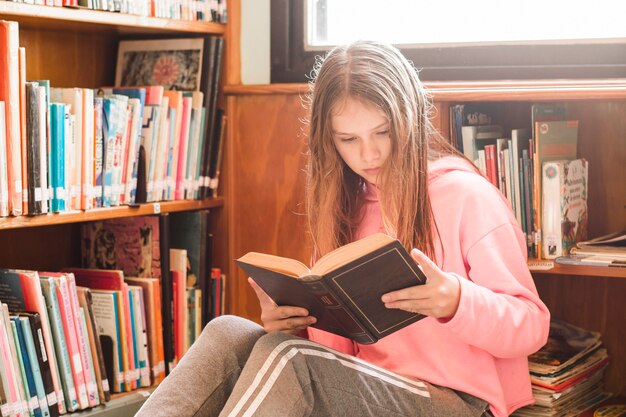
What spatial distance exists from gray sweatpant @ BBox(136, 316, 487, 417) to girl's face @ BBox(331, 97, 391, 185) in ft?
1.10

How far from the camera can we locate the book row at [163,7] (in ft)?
5.63

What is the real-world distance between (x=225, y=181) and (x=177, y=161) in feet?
0.54

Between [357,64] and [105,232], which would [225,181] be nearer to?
[105,232]

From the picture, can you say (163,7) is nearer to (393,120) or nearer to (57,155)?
(57,155)

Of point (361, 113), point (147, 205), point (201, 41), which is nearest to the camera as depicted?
point (361, 113)

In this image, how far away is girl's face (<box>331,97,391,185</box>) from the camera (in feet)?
4.71

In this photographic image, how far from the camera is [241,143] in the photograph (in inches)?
81.1

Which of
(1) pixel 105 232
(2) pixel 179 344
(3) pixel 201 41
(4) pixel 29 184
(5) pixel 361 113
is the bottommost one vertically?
(2) pixel 179 344

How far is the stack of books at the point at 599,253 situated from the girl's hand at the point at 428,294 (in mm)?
451

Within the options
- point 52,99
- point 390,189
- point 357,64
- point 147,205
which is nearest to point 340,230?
point 390,189

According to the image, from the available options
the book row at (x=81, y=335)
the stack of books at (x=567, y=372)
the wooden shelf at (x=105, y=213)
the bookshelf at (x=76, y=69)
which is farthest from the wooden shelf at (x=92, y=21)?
the stack of books at (x=567, y=372)

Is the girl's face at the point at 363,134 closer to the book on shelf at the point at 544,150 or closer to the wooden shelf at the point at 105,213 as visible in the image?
the book on shelf at the point at 544,150

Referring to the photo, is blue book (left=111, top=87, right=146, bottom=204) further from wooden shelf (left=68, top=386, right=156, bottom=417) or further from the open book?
the open book

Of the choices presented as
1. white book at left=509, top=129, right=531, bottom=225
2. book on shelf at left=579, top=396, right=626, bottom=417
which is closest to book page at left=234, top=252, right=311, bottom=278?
white book at left=509, top=129, right=531, bottom=225
